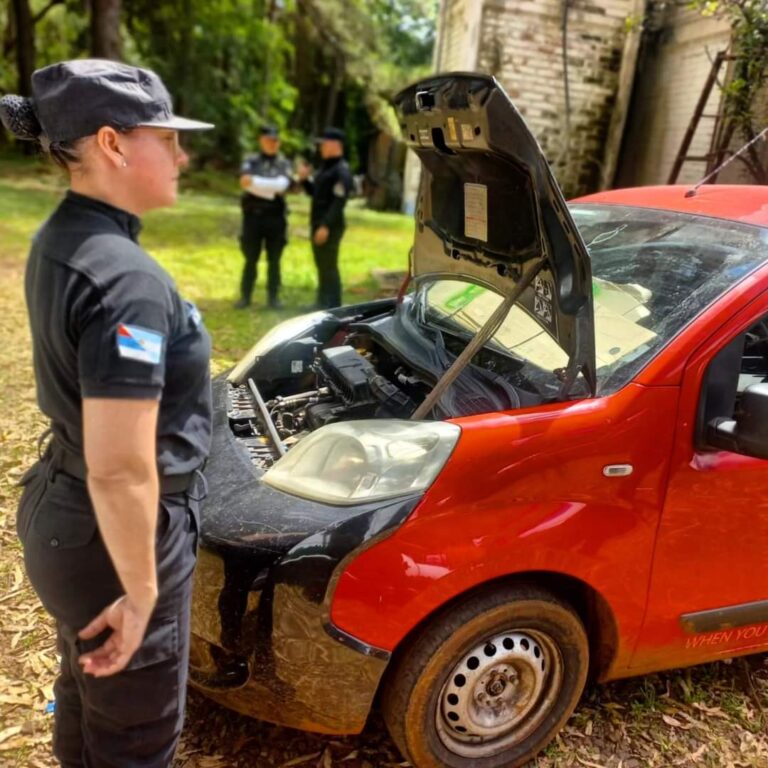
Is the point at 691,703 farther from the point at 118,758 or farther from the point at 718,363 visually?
the point at 118,758

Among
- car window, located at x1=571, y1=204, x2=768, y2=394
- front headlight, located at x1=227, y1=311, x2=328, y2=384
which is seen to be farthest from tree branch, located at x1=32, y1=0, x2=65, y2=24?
car window, located at x1=571, y1=204, x2=768, y2=394

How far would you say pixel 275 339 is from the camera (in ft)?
10.4

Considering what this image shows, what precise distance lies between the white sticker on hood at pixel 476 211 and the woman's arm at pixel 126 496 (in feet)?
4.88

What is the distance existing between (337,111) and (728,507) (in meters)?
28.1

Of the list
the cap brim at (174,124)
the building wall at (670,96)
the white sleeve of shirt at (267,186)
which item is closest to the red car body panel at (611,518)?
the cap brim at (174,124)

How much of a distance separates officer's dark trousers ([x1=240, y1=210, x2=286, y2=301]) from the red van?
4.86m

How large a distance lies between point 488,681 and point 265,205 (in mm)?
5883

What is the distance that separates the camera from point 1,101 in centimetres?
150

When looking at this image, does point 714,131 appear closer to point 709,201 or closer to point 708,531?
point 709,201

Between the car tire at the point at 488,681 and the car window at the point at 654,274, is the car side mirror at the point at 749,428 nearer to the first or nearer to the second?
the car window at the point at 654,274

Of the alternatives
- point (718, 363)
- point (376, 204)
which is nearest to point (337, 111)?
point (376, 204)

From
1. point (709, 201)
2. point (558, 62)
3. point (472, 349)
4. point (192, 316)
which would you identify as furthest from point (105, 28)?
point (192, 316)

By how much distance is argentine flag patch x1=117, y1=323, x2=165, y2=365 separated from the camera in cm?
125

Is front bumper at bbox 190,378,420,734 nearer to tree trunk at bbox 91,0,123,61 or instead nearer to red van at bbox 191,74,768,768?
red van at bbox 191,74,768,768
